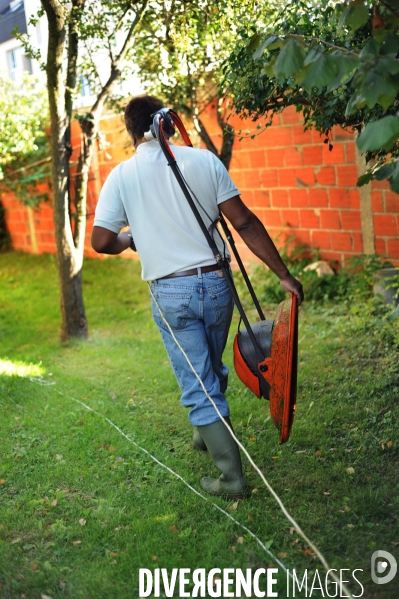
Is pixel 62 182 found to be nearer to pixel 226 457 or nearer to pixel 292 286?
pixel 292 286

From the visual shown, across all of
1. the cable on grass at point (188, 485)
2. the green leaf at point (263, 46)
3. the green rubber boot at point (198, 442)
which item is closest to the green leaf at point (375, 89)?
the green leaf at point (263, 46)

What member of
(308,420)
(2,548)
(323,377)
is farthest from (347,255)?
(2,548)

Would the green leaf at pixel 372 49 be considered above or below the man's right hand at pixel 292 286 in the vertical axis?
above

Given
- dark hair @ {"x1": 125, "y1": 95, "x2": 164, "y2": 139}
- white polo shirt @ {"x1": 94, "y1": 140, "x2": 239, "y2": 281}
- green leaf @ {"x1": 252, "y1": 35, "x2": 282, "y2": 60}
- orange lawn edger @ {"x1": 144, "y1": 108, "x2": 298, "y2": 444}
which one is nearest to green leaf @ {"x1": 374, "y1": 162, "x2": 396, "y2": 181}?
green leaf @ {"x1": 252, "y1": 35, "x2": 282, "y2": 60}

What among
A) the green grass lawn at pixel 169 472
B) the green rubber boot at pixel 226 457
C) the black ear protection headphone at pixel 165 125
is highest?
the black ear protection headphone at pixel 165 125

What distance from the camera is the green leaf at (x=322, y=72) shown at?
85.9 inches

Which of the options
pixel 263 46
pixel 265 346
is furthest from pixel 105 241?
pixel 263 46

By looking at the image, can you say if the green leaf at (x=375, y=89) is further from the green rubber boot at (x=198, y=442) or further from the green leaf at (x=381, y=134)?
the green rubber boot at (x=198, y=442)

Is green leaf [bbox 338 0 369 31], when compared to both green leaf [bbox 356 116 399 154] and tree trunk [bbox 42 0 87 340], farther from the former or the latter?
tree trunk [bbox 42 0 87 340]

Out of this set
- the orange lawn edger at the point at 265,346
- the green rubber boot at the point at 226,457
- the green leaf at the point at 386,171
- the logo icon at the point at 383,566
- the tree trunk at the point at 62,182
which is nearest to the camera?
the green leaf at the point at 386,171

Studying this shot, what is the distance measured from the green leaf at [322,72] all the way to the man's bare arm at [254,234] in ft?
4.63

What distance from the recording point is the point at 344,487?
3678 millimetres

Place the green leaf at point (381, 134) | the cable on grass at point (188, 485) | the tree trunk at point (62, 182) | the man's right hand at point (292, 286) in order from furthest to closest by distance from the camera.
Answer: the tree trunk at point (62, 182) → the man's right hand at point (292, 286) → the cable on grass at point (188, 485) → the green leaf at point (381, 134)

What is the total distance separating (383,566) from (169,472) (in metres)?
1.48
